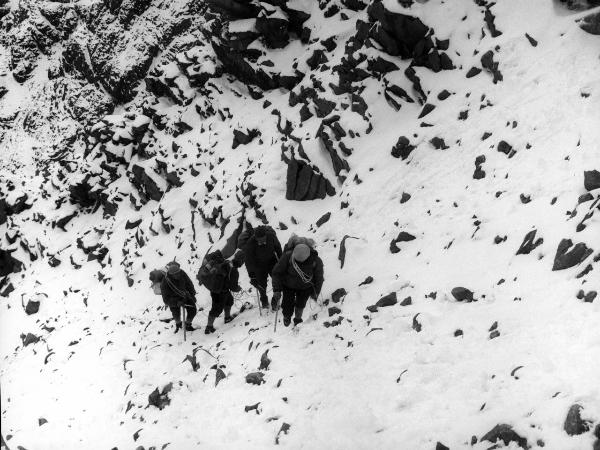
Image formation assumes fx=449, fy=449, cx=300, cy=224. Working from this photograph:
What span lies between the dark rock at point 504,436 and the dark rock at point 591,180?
18.1 feet

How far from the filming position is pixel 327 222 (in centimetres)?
1422

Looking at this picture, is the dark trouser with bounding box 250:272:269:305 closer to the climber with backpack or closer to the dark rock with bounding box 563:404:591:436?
the climber with backpack

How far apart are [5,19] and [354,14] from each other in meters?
30.1

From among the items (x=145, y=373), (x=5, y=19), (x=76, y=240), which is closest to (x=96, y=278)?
(x=76, y=240)

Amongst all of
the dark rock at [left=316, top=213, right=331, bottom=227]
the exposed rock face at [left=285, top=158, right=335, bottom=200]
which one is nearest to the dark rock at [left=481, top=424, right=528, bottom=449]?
the dark rock at [left=316, top=213, right=331, bottom=227]

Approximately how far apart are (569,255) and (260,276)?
6478 mm

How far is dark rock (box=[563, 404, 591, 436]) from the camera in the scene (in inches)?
180

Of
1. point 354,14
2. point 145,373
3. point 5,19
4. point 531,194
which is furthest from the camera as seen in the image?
point 5,19

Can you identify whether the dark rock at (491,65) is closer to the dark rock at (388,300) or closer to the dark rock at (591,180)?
the dark rock at (591,180)

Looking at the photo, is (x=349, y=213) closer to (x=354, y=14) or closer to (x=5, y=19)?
(x=354, y=14)

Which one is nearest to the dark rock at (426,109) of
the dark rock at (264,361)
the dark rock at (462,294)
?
the dark rock at (462,294)

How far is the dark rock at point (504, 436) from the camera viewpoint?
16.0ft

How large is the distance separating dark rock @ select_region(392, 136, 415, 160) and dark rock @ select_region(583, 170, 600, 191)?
584 centimetres

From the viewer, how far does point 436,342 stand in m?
7.21
